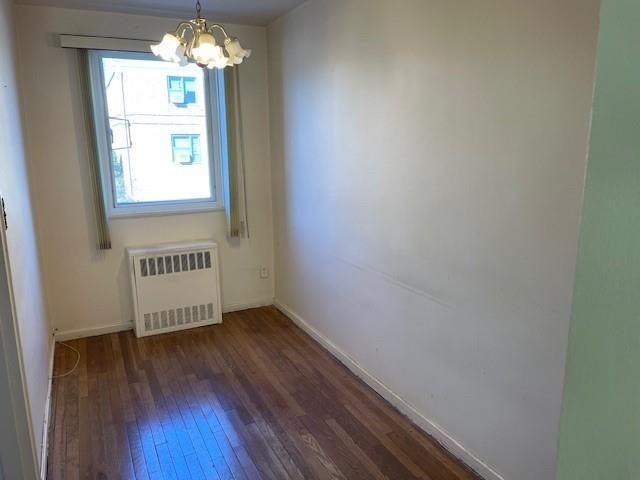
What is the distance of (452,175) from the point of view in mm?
2047

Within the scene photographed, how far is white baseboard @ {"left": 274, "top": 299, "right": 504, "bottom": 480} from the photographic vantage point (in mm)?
2090

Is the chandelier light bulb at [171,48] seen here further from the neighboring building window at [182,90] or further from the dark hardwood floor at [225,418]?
the dark hardwood floor at [225,418]

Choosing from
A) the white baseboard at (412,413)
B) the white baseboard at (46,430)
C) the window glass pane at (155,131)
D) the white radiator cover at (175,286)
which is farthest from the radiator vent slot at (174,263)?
the white baseboard at (412,413)

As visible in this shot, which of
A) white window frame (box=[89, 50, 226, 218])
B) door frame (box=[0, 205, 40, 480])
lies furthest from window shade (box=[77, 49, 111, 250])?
door frame (box=[0, 205, 40, 480])

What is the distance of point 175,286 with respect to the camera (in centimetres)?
371

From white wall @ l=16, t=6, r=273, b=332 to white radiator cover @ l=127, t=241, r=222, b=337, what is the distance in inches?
7.7

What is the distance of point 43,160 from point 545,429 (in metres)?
3.50

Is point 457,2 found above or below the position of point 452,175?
above

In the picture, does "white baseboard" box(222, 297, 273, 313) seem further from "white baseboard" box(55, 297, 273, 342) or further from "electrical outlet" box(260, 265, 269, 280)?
"electrical outlet" box(260, 265, 269, 280)

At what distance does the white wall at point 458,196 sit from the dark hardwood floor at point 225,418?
9.0 inches

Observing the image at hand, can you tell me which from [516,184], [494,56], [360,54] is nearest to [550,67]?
[494,56]

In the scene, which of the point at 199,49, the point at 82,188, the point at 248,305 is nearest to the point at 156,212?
the point at 82,188

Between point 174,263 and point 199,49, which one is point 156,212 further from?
point 199,49

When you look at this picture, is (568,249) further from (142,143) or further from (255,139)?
(142,143)
